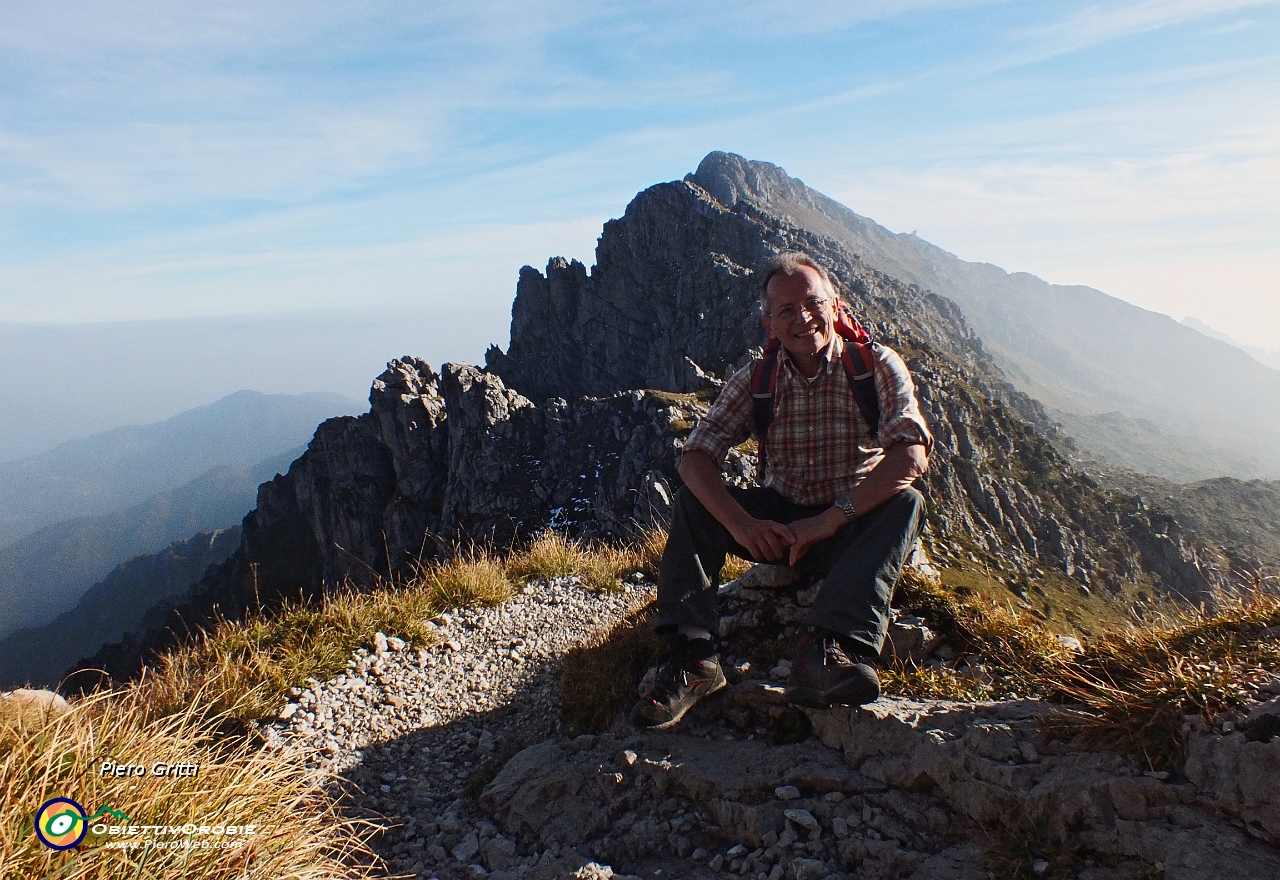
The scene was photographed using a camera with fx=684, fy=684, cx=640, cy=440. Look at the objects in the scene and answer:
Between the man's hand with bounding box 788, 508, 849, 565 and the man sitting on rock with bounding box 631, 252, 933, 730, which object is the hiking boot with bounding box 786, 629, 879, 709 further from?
the man's hand with bounding box 788, 508, 849, 565

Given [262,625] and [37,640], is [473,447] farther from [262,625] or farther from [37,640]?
[37,640]

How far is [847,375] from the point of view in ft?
18.6

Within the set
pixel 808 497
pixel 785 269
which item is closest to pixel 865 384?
pixel 808 497

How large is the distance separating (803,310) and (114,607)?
223m

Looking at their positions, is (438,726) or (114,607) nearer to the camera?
(438,726)

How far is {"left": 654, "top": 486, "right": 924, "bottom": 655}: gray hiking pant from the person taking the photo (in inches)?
185

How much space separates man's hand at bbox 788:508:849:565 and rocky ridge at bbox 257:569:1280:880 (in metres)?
1.06

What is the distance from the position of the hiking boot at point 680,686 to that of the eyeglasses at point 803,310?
268cm

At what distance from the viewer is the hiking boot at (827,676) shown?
14.9 feet

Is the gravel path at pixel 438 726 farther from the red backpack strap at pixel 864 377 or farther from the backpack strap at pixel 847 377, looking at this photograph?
the red backpack strap at pixel 864 377

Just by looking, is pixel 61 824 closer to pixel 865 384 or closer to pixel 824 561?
pixel 824 561

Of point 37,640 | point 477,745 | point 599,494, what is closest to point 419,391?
point 599,494

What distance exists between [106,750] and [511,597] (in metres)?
6.18

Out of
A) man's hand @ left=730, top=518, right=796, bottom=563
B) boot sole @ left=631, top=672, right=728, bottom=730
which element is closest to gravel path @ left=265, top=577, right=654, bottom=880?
boot sole @ left=631, top=672, right=728, bottom=730
